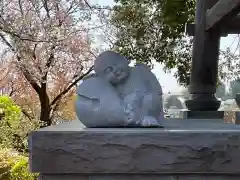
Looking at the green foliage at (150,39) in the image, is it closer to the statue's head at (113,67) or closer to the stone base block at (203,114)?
the stone base block at (203,114)

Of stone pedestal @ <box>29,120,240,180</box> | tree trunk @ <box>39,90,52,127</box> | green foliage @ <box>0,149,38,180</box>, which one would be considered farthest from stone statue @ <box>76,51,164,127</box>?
tree trunk @ <box>39,90,52,127</box>

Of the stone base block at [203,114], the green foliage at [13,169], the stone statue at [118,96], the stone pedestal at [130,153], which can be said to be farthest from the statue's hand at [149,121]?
the green foliage at [13,169]

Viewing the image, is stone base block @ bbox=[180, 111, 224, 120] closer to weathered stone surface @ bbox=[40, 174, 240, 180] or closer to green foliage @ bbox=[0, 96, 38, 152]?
weathered stone surface @ bbox=[40, 174, 240, 180]

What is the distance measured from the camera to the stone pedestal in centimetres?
145

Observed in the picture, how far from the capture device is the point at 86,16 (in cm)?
563

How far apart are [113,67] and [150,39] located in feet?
11.1

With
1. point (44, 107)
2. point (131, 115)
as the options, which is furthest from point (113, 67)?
point (44, 107)

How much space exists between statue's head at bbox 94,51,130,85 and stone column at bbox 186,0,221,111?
6.03 feet

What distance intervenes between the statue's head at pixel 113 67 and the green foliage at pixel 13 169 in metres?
2.15

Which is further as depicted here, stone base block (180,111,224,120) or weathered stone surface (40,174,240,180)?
stone base block (180,111,224,120)

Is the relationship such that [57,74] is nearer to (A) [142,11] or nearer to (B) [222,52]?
(A) [142,11]

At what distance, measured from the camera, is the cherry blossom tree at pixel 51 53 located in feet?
16.5

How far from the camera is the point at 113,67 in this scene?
65.1 inches

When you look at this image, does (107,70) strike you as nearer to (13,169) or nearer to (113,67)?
(113,67)
